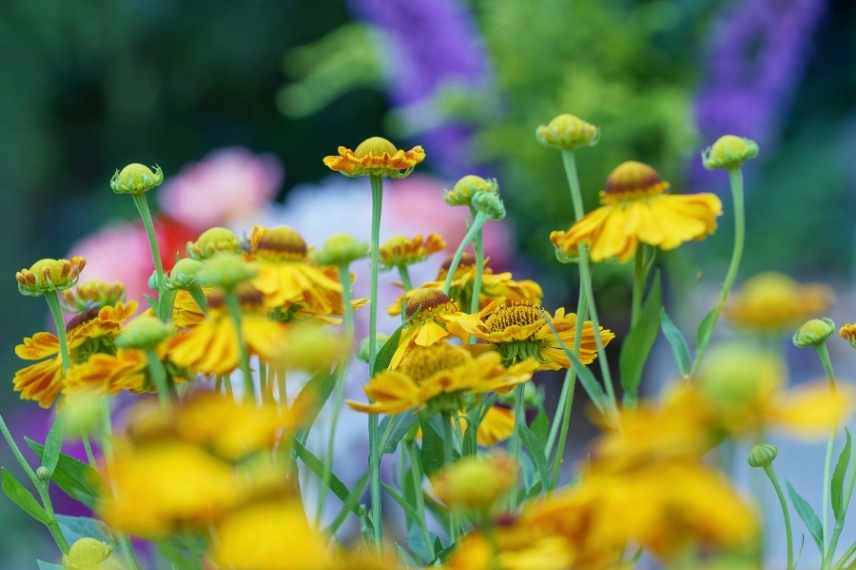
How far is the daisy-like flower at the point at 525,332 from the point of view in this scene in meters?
0.28

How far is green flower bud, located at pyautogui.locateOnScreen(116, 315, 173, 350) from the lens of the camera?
0.73 ft

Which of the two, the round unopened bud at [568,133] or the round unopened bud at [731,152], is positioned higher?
the round unopened bud at [568,133]

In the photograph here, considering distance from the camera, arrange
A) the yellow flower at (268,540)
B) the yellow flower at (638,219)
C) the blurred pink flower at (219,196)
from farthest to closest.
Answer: the blurred pink flower at (219,196) < the yellow flower at (638,219) < the yellow flower at (268,540)

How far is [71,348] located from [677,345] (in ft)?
0.46

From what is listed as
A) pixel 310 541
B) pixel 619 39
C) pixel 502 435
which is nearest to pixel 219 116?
pixel 619 39

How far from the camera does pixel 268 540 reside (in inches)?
5.9

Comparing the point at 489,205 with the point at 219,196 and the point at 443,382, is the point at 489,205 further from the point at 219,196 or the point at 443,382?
the point at 219,196

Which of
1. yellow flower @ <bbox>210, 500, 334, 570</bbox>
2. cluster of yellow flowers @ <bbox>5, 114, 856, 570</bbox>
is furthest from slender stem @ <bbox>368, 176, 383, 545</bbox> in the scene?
yellow flower @ <bbox>210, 500, 334, 570</bbox>

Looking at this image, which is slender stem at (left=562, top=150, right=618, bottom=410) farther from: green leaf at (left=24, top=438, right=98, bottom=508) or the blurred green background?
the blurred green background

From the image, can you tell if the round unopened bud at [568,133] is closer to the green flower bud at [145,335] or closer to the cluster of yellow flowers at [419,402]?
the cluster of yellow flowers at [419,402]

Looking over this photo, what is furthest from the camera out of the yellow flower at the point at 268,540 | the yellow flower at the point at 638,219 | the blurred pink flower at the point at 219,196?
the blurred pink flower at the point at 219,196

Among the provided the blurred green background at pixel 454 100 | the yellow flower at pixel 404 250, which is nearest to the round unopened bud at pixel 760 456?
the yellow flower at pixel 404 250

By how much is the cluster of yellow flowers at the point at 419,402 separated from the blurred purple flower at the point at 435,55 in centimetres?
86

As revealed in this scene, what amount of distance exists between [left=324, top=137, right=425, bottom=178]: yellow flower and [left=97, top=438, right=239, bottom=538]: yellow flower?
0.14 m
